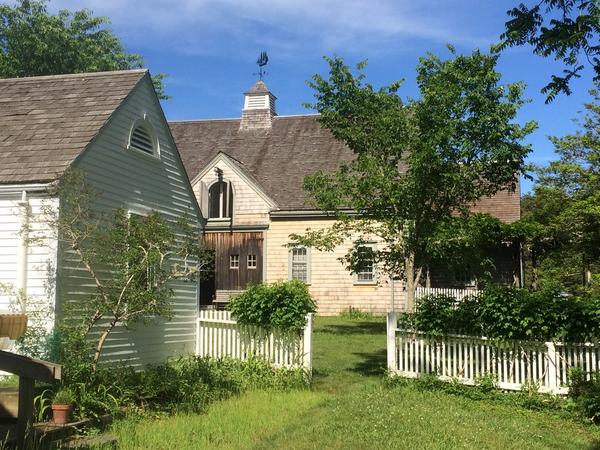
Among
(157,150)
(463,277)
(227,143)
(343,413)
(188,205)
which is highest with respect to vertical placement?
(227,143)

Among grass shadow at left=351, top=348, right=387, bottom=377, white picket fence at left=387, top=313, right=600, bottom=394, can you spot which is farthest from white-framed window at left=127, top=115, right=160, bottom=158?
grass shadow at left=351, top=348, right=387, bottom=377

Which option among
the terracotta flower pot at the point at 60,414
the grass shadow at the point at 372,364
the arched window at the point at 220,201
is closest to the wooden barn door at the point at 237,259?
the arched window at the point at 220,201

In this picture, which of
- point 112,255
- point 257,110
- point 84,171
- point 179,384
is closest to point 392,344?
point 179,384

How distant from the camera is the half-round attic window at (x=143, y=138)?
1315 cm

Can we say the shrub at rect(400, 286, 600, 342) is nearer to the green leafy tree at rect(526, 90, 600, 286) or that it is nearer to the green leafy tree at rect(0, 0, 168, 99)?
the green leafy tree at rect(526, 90, 600, 286)

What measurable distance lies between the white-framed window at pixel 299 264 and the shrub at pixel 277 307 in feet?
41.8

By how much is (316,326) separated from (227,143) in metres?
12.0

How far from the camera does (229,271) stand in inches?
1029

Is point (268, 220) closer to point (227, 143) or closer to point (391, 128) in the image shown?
point (227, 143)

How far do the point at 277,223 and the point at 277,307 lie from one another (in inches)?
530

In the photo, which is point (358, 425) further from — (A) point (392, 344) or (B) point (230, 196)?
(B) point (230, 196)

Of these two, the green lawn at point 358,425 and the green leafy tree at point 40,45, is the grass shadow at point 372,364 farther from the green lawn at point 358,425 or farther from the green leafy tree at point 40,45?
the green leafy tree at point 40,45

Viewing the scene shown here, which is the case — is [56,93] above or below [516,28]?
above

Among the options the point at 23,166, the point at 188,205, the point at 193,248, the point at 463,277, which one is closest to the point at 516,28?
the point at 193,248
